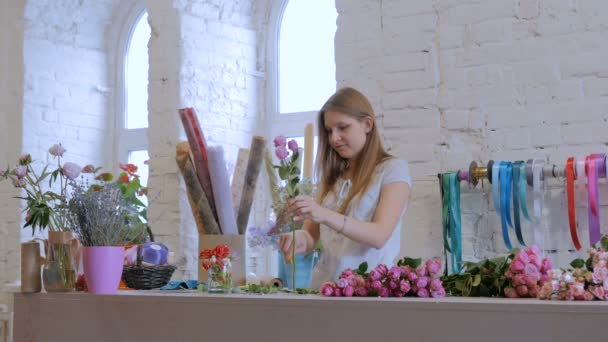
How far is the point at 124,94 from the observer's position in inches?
189

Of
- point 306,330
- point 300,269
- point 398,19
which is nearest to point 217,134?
point 398,19

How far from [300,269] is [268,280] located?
503mm

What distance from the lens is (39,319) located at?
1.99 meters

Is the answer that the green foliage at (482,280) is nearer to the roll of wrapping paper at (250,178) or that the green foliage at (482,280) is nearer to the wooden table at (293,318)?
the wooden table at (293,318)

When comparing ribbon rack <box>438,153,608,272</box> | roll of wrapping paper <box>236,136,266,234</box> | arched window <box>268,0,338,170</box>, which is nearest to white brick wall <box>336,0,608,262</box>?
ribbon rack <box>438,153,608,272</box>

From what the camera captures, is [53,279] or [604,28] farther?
[604,28]

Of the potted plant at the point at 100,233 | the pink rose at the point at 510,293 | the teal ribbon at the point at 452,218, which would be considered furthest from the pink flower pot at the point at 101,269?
Answer: the teal ribbon at the point at 452,218

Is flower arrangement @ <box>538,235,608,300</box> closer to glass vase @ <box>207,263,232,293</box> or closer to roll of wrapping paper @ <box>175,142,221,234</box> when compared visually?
glass vase @ <box>207,263,232,293</box>

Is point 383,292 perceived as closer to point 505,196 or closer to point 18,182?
point 18,182

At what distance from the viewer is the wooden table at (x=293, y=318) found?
1.24 metres

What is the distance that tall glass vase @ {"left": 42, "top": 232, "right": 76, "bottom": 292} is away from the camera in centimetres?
203

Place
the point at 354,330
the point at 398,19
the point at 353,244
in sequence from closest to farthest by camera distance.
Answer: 1. the point at 354,330
2. the point at 353,244
3. the point at 398,19

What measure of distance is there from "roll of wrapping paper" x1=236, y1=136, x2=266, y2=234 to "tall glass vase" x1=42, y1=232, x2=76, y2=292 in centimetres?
47

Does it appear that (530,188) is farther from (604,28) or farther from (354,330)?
(354,330)
